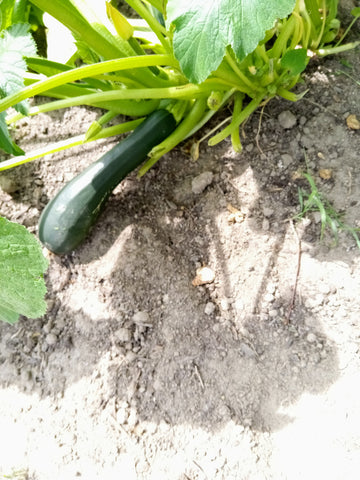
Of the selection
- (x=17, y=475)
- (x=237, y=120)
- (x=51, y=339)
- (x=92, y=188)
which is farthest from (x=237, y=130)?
(x=17, y=475)

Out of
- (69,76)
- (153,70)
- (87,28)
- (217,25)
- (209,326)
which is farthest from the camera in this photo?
(153,70)

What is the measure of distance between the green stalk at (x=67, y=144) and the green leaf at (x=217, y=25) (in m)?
0.71

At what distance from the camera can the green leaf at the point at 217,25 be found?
109 cm

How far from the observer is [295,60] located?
157cm

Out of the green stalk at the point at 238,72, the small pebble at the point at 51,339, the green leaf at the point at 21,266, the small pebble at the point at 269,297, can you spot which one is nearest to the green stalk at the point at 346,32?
the green stalk at the point at 238,72

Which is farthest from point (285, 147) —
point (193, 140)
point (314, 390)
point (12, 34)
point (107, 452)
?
point (107, 452)

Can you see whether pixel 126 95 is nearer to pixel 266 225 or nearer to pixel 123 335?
pixel 266 225

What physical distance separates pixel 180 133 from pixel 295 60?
0.50 metres

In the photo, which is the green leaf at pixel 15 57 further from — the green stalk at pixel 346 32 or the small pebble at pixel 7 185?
the green stalk at pixel 346 32

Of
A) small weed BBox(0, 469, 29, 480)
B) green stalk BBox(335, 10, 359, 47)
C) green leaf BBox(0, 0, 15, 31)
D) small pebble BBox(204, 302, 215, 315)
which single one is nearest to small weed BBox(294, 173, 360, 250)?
small pebble BBox(204, 302, 215, 315)

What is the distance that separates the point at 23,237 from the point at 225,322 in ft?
2.61

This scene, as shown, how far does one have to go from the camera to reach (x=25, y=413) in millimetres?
1702

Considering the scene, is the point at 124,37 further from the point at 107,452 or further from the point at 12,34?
the point at 107,452

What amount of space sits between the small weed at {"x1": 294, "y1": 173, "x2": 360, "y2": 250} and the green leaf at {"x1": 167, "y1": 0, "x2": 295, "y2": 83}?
728 millimetres
